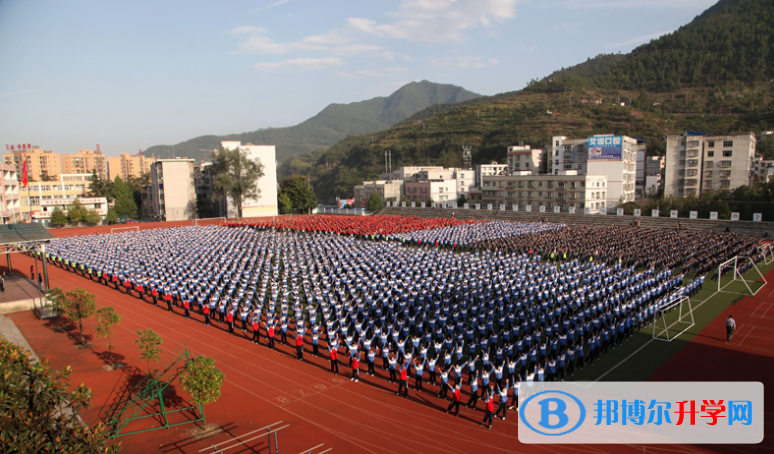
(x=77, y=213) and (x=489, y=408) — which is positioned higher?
(x=77, y=213)

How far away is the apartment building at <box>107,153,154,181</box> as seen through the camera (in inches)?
→ 5013

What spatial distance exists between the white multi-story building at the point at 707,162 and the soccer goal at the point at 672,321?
4524cm

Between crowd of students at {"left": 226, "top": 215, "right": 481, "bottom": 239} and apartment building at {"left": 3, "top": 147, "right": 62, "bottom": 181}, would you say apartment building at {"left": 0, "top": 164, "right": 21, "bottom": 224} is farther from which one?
apartment building at {"left": 3, "top": 147, "right": 62, "bottom": 181}

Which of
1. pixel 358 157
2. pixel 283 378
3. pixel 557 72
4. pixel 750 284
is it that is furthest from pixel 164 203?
pixel 557 72

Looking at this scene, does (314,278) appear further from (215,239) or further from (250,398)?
(215,239)

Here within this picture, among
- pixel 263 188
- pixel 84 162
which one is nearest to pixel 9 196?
pixel 263 188

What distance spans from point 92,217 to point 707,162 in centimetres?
7102

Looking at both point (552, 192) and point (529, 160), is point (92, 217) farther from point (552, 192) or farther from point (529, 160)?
point (529, 160)

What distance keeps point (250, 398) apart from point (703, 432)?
900cm

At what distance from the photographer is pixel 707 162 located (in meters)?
53.1

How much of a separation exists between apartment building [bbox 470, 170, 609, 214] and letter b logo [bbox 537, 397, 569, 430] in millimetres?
37827

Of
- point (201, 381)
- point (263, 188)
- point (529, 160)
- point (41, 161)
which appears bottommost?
point (201, 381)

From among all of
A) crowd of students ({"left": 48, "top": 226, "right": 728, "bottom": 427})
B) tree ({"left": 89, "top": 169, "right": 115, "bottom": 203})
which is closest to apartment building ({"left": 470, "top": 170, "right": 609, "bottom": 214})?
crowd of students ({"left": 48, "top": 226, "right": 728, "bottom": 427})

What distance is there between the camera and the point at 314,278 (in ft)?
62.1
